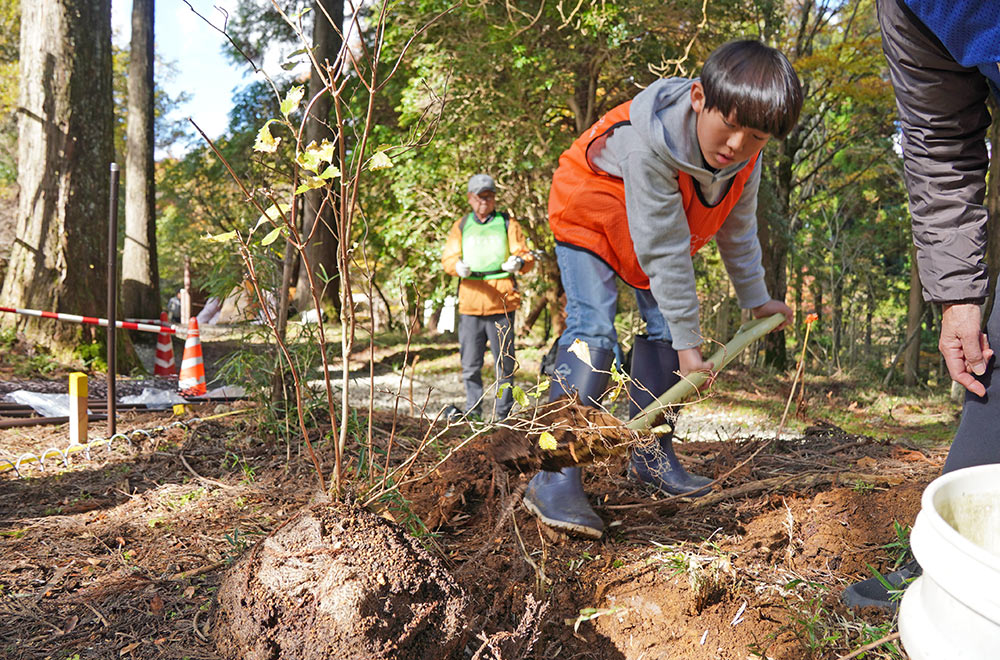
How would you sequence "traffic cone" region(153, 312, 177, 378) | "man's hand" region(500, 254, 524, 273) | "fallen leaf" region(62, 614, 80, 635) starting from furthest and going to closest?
1. "traffic cone" region(153, 312, 177, 378)
2. "man's hand" region(500, 254, 524, 273)
3. "fallen leaf" region(62, 614, 80, 635)

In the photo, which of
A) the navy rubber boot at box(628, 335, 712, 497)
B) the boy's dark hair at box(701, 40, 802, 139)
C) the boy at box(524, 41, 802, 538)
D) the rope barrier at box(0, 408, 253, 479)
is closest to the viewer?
the boy's dark hair at box(701, 40, 802, 139)

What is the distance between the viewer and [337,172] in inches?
64.2

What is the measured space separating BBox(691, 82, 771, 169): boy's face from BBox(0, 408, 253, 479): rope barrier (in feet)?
9.04

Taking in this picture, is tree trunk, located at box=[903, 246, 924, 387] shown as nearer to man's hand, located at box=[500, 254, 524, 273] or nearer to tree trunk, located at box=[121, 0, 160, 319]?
man's hand, located at box=[500, 254, 524, 273]

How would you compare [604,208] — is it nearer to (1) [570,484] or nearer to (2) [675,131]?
(2) [675,131]

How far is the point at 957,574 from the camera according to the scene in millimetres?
945

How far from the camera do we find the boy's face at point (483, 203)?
557cm

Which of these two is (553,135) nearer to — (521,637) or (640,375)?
(640,375)

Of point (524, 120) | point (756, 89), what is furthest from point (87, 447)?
point (524, 120)

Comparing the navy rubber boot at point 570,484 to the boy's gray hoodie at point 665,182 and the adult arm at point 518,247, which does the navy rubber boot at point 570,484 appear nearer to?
the boy's gray hoodie at point 665,182

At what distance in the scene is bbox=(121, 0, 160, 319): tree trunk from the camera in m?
11.1

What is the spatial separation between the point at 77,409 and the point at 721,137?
3.45 m

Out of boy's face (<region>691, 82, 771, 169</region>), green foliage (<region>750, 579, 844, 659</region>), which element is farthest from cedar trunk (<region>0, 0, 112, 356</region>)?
green foliage (<region>750, 579, 844, 659</region>)

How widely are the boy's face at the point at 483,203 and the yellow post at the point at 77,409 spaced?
9.52 ft
